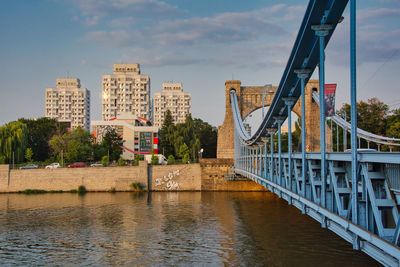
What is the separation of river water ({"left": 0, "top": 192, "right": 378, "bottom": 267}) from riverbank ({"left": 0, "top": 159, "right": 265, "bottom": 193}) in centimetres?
802

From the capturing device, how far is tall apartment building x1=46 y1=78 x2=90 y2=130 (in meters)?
124

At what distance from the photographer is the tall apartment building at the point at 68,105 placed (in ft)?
407

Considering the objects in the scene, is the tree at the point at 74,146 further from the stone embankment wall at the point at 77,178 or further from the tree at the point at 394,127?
the tree at the point at 394,127

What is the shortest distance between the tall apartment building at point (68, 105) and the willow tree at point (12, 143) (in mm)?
71729

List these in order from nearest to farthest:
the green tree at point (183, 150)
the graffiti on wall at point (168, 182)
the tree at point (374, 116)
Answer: the tree at point (374, 116) < the graffiti on wall at point (168, 182) < the green tree at point (183, 150)

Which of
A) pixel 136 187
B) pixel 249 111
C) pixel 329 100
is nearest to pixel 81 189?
pixel 136 187

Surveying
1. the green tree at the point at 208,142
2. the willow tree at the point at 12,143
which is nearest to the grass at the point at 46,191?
the willow tree at the point at 12,143

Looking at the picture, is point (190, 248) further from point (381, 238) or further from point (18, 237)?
point (381, 238)

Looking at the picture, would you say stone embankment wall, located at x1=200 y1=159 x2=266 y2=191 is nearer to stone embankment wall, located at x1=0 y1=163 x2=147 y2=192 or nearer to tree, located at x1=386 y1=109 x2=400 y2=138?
stone embankment wall, located at x1=0 y1=163 x2=147 y2=192

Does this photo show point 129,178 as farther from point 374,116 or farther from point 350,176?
point 350,176

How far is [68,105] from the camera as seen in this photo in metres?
125

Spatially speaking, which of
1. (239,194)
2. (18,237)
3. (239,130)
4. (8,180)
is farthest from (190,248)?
(8,180)

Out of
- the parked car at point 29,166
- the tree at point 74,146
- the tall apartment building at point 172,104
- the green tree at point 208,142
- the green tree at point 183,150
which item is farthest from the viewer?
the tall apartment building at point 172,104

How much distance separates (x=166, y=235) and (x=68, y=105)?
10906cm
